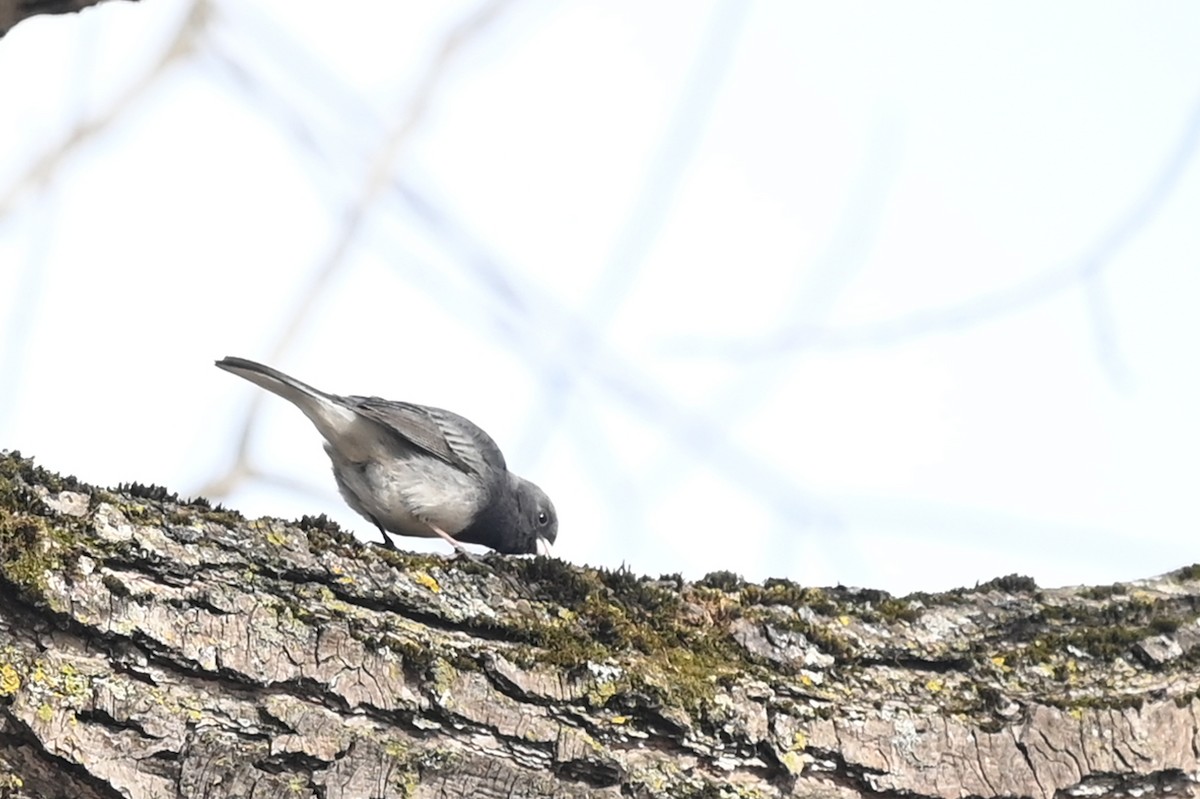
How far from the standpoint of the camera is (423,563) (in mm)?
2512

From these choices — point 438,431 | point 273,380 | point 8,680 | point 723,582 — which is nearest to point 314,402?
point 273,380

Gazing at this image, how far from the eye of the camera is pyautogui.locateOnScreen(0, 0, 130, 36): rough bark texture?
74.9 inches

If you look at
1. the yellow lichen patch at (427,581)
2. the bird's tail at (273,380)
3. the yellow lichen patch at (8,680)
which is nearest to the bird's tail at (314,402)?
the bird's tail at (273,380)

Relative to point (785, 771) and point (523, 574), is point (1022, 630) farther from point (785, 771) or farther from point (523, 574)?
point (523, 574)

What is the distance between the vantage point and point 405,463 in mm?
4742

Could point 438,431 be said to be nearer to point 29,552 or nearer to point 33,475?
point 33,475

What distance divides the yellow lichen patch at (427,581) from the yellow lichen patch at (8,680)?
0.72 m

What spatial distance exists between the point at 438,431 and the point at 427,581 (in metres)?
2.47

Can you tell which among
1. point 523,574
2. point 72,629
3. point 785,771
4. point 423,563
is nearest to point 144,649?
point 72,629

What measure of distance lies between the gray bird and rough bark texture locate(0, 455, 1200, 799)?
213cm

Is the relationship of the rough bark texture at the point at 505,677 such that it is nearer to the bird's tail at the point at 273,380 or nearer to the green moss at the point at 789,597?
the green moss at the point at 789,597

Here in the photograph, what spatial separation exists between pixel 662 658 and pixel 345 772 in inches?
25.9

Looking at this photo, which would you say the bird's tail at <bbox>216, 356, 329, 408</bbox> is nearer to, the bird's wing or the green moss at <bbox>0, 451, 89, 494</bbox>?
the bird's wing

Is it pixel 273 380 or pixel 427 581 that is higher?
pixel 273 380
